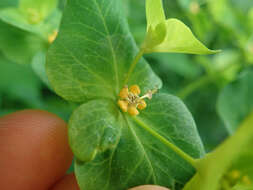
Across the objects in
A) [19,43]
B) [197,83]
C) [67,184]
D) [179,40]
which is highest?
[19,43]

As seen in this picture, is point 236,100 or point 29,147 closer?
point 29,147

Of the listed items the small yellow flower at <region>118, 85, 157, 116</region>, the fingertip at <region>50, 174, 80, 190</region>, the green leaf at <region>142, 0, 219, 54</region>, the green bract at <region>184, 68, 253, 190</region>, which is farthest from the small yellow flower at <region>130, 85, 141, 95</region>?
the fingertip at <region>50, 174, 80, 190</region>

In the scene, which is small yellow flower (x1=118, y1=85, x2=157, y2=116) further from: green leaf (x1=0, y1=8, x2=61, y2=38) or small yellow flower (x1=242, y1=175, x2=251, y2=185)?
green leaf (x1=0, y1=8, x2=61, y2=38)

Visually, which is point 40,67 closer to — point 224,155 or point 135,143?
point 135,143

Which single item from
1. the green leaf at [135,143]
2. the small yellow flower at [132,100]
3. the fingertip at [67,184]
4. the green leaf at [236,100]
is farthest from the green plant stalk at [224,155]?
the green leaf at [236,100]

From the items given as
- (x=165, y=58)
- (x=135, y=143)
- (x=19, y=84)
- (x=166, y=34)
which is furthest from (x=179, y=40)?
(x=165, y=58)

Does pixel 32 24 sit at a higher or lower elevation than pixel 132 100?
higher
